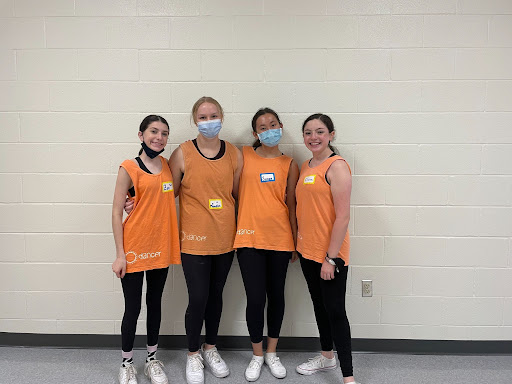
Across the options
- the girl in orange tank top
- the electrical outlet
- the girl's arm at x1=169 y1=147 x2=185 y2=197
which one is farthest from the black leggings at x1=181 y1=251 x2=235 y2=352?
the electrical outlet

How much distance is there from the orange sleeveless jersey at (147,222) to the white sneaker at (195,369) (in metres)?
0.65

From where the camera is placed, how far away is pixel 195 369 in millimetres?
2348

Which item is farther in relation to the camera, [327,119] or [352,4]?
[352,4]

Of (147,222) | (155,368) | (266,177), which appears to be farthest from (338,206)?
(155,368)

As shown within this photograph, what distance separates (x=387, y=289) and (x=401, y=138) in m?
1.08

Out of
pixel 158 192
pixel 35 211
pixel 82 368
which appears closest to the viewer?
pixel 158 192

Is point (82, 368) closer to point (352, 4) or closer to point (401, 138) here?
point (401, 138)

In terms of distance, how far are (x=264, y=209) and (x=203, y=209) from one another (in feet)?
1.23

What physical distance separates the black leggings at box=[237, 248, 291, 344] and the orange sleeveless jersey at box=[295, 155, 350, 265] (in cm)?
21

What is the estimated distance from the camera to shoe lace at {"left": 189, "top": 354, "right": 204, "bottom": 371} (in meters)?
2.35

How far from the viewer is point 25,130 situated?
2.64 m

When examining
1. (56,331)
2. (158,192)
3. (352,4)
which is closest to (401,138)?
(352,4)

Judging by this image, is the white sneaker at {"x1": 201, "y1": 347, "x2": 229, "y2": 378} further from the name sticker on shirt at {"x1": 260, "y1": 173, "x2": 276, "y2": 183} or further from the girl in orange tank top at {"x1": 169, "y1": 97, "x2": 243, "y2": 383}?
the name sticker on shirt at {"x1": 260, "y1": 173, "x2": 276, "y2": 183}

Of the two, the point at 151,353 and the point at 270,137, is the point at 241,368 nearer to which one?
the point at 151,353
